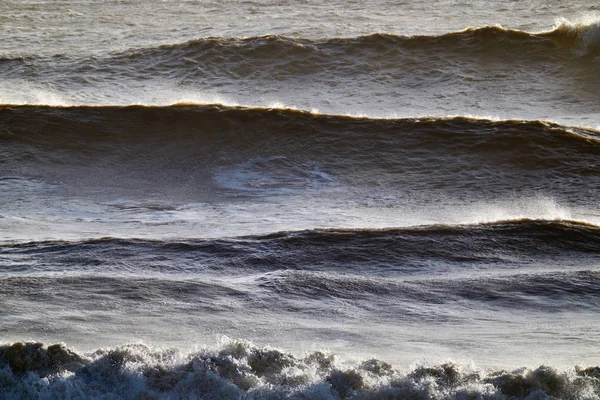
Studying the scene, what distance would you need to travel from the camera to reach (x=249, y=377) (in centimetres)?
460

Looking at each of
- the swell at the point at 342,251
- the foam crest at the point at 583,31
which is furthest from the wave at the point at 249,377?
the foam crest at the point at 583,31

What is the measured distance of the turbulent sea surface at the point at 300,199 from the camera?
4.73 metres

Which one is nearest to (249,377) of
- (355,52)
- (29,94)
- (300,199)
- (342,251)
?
(342,251)

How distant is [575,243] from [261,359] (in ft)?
13.7

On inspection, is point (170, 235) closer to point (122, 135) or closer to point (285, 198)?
point (285, 198)

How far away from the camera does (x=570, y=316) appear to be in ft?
19.5

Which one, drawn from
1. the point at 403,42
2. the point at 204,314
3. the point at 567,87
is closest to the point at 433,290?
the point at 204,314

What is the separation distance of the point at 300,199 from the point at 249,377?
5.70 meters

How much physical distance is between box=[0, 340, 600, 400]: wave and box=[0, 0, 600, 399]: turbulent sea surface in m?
0.01

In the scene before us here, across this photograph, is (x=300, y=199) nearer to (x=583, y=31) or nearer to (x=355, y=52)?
(x=355, y=52)

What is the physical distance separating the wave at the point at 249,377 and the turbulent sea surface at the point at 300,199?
13 millimetres

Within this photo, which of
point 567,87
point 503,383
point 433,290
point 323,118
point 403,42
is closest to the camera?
point 503,383

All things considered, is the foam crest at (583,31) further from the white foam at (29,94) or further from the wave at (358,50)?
the white foam at (29,94)

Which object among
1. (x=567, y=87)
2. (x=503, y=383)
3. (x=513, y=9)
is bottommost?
(x=503, y=383)
